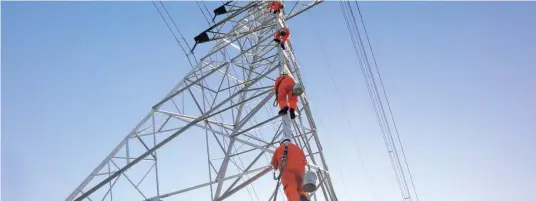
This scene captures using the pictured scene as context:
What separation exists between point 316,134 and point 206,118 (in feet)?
8.05

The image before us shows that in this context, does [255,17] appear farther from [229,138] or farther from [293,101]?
[293,101]

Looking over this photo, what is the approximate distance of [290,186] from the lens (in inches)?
243

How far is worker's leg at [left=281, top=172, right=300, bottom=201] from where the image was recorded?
20.2 feet

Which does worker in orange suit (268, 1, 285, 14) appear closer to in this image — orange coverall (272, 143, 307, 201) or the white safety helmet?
the white safety helmet

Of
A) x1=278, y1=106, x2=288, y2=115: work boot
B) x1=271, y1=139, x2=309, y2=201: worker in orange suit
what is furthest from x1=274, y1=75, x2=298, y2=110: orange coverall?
x1=271, y1=139, x2=309, y2=201: worker in orange suit

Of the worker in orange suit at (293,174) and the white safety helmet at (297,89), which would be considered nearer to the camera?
the worker in orange suit at (293,174)

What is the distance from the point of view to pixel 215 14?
13.6m

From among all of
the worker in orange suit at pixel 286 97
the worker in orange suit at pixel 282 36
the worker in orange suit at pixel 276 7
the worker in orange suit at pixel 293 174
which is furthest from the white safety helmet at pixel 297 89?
the worker in orange suit at pixel 276 7

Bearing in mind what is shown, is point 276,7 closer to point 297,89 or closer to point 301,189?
point 297,89

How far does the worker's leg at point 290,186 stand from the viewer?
6.16 m

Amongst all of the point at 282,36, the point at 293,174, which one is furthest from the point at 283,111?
the point at 282,36

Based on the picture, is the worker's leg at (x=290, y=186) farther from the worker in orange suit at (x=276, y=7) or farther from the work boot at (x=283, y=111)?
the worker in orange suit at (x=276, y=7)

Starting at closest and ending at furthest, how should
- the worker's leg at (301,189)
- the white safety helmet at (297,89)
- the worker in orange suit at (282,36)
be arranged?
1. the worker's leg at (301,189)
2. the white safety helmet at (297,89)
3. the worker in orange suit at (282,36)

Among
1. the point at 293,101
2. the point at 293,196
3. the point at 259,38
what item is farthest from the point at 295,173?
the point at 259,38
